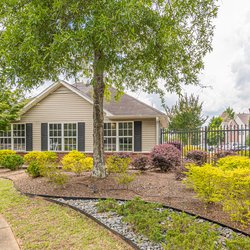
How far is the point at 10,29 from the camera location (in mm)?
5277

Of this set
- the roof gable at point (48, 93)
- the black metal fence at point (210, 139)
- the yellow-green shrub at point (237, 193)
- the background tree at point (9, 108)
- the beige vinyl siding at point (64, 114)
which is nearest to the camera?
the yellow-green shrub at point (237, 193)

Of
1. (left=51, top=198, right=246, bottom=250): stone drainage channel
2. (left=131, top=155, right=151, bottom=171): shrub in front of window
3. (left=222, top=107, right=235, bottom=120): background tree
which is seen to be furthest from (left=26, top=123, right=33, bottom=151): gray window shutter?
(left=222, top=107, right=235, bottom=120): background tree

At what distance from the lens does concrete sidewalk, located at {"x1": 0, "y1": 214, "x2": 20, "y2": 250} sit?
3.72 m

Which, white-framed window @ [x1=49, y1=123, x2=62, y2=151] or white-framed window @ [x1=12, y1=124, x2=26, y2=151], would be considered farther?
white-framed window @ [x1=12, y1=124, x2=26, y2=151]

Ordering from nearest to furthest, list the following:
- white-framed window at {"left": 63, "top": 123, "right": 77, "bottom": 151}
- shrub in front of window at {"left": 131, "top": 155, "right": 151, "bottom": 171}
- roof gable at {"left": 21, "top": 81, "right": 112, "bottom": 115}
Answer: shrub in front of window at {"left": 131, "top": 155, "right": 151, "bottom": 171} → roof gable at {"left": 21, "top": 81, "right": 112, "bottom": 115} → white-framed window at {"left": 63, "top": 123, "right": 77, "bottom": 151}

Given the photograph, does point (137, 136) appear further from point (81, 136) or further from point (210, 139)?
point (210, 139)

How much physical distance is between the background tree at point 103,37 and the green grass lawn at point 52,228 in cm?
314

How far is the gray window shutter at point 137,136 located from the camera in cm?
1313

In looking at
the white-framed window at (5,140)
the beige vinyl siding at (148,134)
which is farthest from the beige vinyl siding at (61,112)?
the beige vinyl siding at (148,134)

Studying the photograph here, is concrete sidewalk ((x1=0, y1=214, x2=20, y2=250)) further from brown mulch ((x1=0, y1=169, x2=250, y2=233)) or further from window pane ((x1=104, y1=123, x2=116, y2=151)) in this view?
window pane ((x1=104, y1=123, x2=116, y2=151))

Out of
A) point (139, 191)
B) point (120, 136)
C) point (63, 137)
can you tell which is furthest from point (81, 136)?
point (139, 191)

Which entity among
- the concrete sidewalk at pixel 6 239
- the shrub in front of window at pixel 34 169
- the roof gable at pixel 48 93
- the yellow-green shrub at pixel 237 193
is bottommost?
the concrete sidewalk at pixel 6 239

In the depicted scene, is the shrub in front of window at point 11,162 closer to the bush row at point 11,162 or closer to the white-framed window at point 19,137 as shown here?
the bush row at point 11,162

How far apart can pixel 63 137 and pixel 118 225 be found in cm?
Answer: 1047
